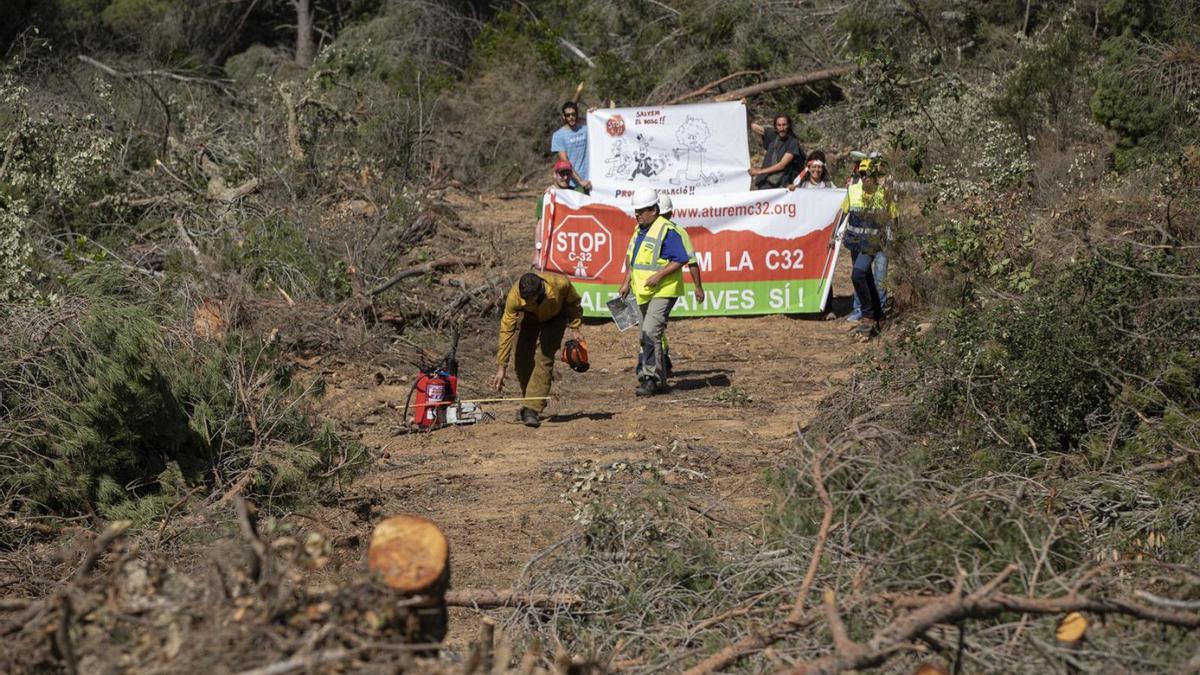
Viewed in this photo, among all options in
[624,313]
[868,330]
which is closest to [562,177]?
[624,313]

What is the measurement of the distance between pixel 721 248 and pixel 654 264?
2.89m

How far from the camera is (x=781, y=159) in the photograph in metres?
14.1

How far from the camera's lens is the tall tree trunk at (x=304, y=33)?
82.7 ft

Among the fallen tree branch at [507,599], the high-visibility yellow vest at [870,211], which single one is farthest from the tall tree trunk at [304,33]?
the fallen tree branch at [507,599]

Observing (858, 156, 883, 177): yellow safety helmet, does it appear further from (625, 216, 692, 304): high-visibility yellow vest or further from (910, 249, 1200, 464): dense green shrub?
(910, 249, 1200, 464): dense green shrub

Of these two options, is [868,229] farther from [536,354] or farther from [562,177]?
[536,354]

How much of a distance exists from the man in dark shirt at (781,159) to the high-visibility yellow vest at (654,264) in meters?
3.46

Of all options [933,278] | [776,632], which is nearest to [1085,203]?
[933,278]

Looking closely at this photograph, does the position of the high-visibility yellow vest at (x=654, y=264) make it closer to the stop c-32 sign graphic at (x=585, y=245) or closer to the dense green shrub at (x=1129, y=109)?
the stop c-32 sign graphic at (x=585, y=245)

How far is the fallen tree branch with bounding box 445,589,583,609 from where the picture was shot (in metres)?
6.12

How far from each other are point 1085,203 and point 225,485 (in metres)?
6.91

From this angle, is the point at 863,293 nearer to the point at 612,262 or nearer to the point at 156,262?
the point at 612,262

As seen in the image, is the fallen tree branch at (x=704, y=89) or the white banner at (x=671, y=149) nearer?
the white banner at (x=671, y=149)

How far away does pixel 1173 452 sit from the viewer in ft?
22.5
